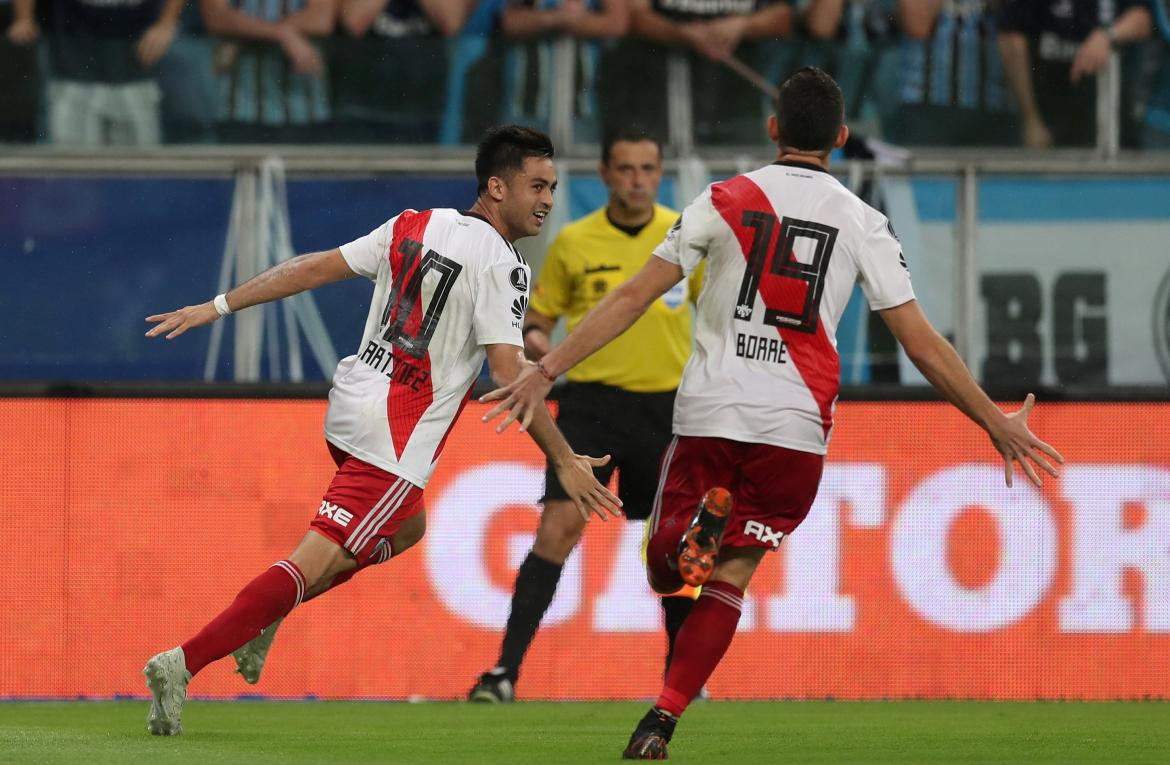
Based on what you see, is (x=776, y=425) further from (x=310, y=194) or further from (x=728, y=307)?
(x=310, y=194)

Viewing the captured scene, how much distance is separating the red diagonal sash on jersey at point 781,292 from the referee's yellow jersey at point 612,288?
8.45 feet

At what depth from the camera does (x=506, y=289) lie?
241 inches

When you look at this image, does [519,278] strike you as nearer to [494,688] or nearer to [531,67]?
[494,688]

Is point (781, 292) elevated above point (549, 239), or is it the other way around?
point (781, 292)

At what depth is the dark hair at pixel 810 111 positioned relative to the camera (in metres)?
5.53

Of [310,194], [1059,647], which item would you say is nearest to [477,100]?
[310,194]

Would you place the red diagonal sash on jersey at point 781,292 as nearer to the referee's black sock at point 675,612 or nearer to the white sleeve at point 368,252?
the white sleeve at point 368,252

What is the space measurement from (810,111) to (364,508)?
189 centimetres

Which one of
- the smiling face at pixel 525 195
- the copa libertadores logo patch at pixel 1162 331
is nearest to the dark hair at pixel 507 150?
the smiling face at pixel 525 195

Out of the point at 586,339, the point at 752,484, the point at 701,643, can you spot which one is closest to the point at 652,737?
the point at 701,643

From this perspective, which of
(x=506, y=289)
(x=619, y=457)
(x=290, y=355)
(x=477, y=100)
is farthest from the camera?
(x=477, y=100)

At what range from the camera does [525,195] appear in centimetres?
645

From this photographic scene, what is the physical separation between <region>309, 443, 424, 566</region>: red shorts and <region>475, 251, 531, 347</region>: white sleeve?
544mm

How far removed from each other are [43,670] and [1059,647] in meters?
4.46
